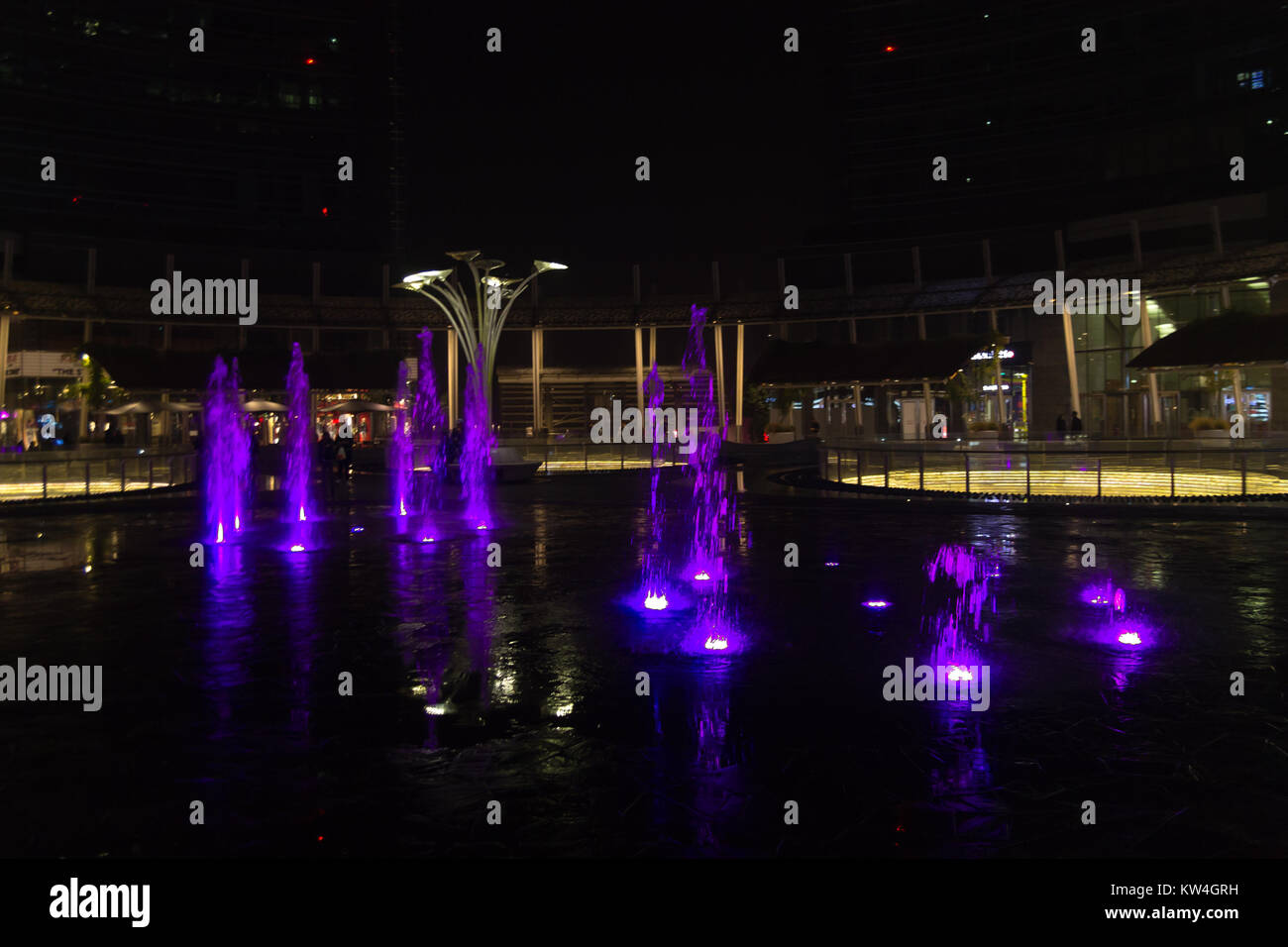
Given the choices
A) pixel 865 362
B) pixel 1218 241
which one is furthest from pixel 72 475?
pixel 1218 241

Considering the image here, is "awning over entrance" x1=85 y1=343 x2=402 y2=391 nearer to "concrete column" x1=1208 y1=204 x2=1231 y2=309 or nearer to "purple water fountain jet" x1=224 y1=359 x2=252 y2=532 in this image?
"purple water fountain jet" x1=224 y1=359 x2=252 y2=532

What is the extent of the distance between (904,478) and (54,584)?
16.7 m

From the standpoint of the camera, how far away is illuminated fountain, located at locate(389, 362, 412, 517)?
2145 cm

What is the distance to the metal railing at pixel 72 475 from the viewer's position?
73.8 feet

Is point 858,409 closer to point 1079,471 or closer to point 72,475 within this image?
point 1079,471

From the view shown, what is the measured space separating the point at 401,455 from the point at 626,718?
26.1 metres

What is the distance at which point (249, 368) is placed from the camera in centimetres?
4425

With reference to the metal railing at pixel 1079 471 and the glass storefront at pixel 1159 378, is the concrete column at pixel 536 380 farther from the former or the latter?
the metal railing at pixel 1079 471

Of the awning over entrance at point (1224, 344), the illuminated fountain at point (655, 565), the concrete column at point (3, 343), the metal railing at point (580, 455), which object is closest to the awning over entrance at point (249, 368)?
the concrete column at point (3, 343)

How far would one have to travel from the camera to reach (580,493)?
23.5m

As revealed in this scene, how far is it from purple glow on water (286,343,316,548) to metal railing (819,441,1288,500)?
11481 mm

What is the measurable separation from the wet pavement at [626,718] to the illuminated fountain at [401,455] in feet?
31.9

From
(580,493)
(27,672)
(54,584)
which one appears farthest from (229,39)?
(27,672)

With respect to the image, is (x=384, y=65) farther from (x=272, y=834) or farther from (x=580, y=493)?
(x=272, y=834)
